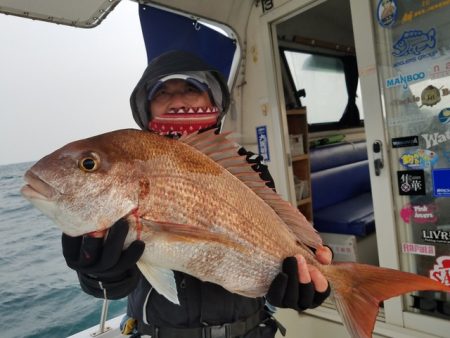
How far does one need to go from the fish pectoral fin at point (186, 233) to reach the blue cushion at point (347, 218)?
2441 millimetres

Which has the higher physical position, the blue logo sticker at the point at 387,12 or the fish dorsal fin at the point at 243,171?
the blue logo sticker at the point at 387,12

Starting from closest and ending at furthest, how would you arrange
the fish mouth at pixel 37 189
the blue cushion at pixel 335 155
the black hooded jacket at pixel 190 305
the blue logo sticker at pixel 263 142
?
1. the fish mouth at pixel 37 189
2. the black hooded jacket at pixel 190 305
3. the blue logo sticker at pixel 263 142
4. the blue cushion at pixel 335 155

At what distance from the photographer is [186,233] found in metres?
0.89

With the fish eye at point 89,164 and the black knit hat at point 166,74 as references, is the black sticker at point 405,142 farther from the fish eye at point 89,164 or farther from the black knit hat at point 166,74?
the fish eye at point 89,164

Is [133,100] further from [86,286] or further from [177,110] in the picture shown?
[86,286]

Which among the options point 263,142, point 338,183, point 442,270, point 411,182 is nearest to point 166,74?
point 411,182

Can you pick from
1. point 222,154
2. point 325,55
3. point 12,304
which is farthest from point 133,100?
point 325,55

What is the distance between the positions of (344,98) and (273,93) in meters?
2.71

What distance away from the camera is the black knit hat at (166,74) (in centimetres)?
130

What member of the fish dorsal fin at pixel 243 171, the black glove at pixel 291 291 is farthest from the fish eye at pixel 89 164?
the black glove at pixel 291 291

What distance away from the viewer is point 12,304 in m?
3.51

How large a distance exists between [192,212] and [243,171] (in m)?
0.24

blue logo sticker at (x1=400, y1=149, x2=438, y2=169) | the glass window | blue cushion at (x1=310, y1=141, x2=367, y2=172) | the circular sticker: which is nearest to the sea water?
blue cushion at (x1=310, y1=141, x2=367, y2=172)

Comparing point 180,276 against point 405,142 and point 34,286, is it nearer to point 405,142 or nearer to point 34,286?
point 405,142
